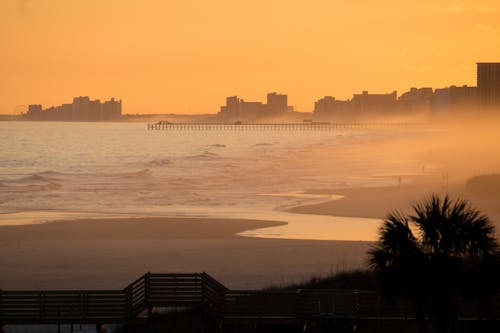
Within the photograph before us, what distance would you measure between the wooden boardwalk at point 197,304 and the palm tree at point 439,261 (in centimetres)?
408

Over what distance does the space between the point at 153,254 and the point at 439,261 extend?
20283 mm

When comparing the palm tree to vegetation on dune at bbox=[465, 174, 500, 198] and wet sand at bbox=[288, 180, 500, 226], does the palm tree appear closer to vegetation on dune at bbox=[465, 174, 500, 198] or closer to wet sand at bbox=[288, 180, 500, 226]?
wet sand at bbox=[288, 180, 500, 226]

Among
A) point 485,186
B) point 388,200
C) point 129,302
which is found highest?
point 485,186

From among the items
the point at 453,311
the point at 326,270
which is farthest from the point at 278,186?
the point at 453,311

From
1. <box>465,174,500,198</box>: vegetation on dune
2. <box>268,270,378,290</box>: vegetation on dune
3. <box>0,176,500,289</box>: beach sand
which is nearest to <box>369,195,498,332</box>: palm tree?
<box>268,270,378,290</box>: vegetation on dune

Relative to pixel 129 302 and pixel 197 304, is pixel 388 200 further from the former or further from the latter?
pixel 129 302

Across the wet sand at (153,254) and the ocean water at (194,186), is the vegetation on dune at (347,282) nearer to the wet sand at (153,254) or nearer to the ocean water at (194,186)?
the wet sand at (153,254)

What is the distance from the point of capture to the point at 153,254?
36094 mm

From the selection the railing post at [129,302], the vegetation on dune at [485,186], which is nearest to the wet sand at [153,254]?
the railing post at [129,302]

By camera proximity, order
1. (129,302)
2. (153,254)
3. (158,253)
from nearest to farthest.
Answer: (129,302) < (153,254) < (158,253)

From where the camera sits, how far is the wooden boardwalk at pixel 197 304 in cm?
2130

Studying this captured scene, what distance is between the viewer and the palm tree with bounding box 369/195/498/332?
17.0 meters

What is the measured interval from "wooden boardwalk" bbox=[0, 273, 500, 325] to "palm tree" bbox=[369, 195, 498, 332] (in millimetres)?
4084

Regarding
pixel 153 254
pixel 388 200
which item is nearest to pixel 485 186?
pixel 388 200
